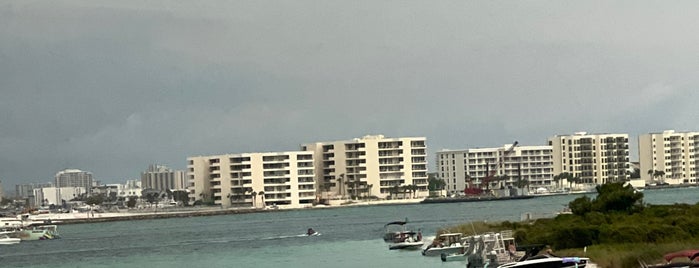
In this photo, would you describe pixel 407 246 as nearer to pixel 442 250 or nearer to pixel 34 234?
pixel 442 250

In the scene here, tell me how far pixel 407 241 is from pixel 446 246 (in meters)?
11.4

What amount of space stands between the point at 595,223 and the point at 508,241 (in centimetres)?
399

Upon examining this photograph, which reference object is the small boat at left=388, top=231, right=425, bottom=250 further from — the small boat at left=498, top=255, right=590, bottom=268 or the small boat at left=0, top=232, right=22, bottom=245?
the small boat at left=0, top=232, right=22, bottom=245

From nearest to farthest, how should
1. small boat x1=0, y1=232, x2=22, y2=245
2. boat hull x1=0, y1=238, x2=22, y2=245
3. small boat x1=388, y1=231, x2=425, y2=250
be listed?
small boat x1=388, y1=231, x2=425, y2=250, boat hull x1=0, y1=238, x2=22, y2=245, small boat x1=0, y1=232, x2=22, y2=245

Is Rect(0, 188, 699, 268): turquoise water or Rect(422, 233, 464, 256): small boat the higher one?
Rect(422, 233, 464, 256): small boat

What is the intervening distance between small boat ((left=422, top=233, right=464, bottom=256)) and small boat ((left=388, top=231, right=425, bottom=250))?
6.02 metres

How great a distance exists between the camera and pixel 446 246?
6322 centimetres

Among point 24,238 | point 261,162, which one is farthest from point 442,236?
point 261,162

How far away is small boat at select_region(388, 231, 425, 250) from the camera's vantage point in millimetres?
72812

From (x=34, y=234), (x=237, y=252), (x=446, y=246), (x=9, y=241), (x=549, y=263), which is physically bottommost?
(x=9, y=241)

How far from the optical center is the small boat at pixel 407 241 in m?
72.8

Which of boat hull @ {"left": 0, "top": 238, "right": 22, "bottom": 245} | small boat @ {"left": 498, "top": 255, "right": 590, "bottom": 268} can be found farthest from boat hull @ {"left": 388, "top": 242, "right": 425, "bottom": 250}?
boat hull @ {"left": 0, "top": 238, "right": 22, "bottom": 245}

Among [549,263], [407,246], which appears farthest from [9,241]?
[549,263]

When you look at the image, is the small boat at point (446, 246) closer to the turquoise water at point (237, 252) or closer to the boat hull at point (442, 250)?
the boat hull at point (442, 250)
